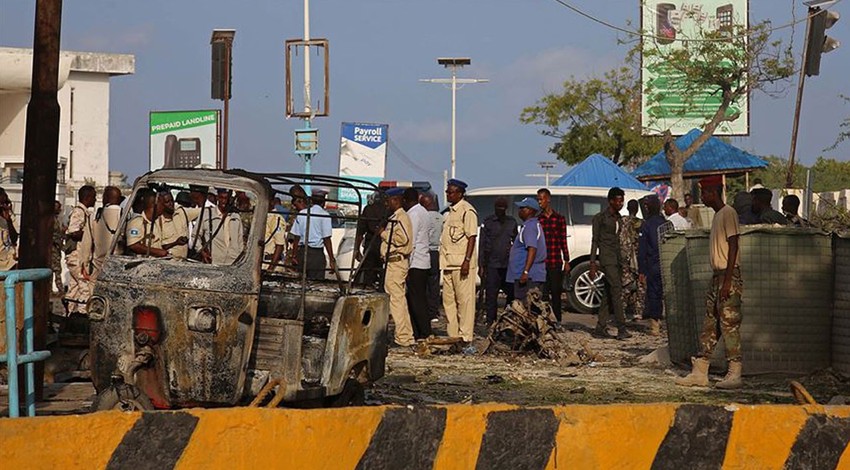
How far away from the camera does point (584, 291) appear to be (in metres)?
19.6

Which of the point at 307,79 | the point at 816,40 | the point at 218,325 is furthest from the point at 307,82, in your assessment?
the point at 218,325

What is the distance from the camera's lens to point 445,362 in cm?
1349

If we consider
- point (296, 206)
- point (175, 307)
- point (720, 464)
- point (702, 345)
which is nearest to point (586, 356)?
point (702, 345)

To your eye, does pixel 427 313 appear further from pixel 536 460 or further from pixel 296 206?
pixel 536 460

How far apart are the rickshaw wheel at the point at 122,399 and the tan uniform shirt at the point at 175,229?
1651 millimetres

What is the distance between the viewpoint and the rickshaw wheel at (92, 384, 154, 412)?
7316 millimetres

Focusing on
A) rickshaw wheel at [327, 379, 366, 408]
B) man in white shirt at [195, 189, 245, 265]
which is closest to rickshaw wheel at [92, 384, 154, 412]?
rickshaw wheel at [327, 379, 366, 408]

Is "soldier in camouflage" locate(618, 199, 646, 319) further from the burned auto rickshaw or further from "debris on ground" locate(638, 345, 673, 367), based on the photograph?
the burned auto rickshaw

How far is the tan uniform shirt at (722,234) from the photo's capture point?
10867 millimetres

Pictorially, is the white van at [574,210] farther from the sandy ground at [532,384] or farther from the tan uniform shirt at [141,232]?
the tan uniform shirt at [141,232]

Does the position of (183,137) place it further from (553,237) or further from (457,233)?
(457,233)

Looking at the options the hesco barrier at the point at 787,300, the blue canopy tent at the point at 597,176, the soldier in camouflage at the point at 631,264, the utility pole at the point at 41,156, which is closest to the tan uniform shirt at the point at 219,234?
the utility pole at the point at 41,156

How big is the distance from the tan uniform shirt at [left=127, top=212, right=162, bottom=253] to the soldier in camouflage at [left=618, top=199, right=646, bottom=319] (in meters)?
9.13

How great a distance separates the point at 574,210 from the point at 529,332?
6.68 meters
